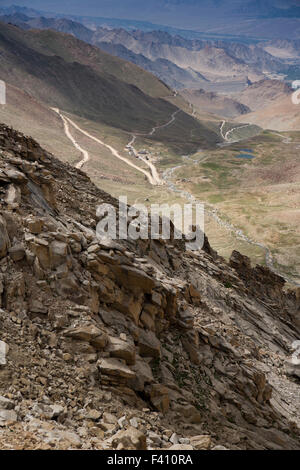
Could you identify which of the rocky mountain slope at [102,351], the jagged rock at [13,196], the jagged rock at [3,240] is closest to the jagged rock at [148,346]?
the rocky mountain slope at [102,351]

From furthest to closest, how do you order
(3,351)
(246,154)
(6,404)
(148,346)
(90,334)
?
(246,154), (148,346), (90,334), (3,351), (6,404)

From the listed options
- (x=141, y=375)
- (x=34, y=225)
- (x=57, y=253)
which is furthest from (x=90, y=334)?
(x=34, y=225)

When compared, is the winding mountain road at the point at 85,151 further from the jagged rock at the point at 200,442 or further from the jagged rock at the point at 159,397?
the jagged rock at the point at 200,442

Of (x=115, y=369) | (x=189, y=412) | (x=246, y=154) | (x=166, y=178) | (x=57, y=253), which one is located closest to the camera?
(x=115, y=369)

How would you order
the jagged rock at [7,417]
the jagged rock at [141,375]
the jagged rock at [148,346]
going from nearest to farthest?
the jagged rock at [7,417], the jagged rock at [141,375], the jagged rock at [148,346]

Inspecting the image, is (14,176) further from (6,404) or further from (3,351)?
(6,404)

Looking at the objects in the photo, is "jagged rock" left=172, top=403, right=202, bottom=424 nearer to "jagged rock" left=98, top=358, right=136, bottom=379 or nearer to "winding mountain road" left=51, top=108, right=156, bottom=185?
"jagged rock" left=98, top=358, right=136, bottom=379
